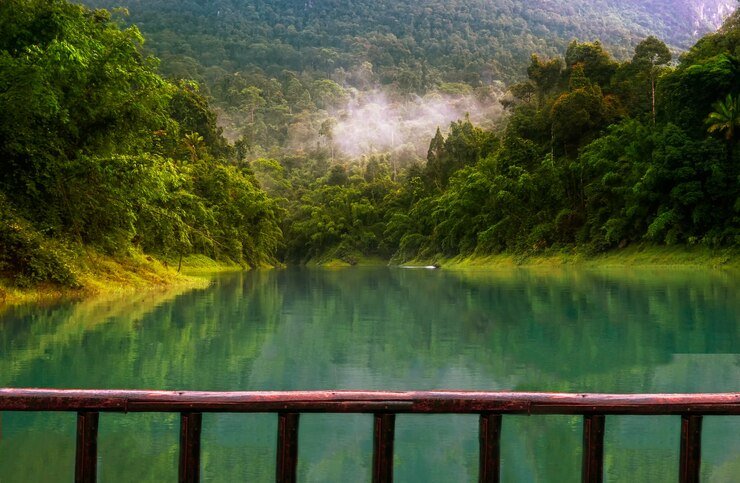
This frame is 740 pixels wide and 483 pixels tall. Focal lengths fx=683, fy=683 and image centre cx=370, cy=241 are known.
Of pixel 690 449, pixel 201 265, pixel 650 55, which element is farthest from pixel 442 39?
pixel 690 449

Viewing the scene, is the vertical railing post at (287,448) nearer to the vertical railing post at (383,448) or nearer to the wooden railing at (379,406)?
the wooden railing at (379,406)

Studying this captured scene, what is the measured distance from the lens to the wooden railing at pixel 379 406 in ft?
12.3

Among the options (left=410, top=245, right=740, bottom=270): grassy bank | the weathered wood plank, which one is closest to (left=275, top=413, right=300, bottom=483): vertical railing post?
the weathered wood plank

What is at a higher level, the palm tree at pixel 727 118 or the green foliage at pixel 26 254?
the palm tree at pixel 727 118

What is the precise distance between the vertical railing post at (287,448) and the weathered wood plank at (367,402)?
12 cm

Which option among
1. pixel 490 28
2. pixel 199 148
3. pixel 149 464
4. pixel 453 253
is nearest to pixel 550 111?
pixel 453 253

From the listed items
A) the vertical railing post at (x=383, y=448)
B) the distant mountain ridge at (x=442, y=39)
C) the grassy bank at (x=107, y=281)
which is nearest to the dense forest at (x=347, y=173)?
the grassy bank at (x=107, y=281)

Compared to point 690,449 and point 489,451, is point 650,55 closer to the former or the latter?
point 690,449

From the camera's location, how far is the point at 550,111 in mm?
52688

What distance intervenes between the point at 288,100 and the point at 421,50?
→ 47620 millimetres

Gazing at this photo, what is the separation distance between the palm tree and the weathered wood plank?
35.2 meters

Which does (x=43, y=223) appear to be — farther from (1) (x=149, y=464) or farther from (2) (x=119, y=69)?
(1) (x=149, y=464)

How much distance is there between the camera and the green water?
17.9 ft

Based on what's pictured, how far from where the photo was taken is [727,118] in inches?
1359
